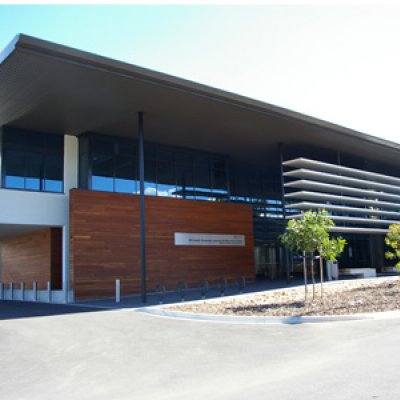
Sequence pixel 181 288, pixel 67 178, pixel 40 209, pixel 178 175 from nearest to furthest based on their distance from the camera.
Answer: pixel 40 209, pixel 67 178, pixel 181 288, pixel 178 175

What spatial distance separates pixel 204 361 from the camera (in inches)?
312

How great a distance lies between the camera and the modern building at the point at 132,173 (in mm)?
19578

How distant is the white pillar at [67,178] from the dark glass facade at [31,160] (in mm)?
263

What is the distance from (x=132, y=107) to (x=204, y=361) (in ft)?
51.6

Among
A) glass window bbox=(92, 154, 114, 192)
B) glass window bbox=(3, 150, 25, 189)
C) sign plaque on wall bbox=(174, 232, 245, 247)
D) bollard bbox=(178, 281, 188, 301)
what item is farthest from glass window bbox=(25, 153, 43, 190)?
bollard bbox=(178, 281, 188, 301)

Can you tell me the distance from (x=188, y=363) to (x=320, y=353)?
227 centimetres

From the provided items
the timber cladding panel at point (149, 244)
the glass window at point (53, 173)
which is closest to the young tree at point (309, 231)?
the timber cladding panel at point (149, 244)

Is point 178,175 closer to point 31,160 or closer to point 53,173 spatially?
point 53,173

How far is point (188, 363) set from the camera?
7836 millimetres

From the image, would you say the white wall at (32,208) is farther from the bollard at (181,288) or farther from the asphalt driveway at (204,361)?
the asphalt driveway at (204,361)

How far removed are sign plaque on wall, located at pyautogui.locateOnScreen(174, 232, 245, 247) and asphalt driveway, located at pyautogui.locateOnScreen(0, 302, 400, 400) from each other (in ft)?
43.5

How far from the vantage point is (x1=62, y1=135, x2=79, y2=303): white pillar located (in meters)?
22.5

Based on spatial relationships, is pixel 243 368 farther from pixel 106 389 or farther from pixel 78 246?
pixel 78 246

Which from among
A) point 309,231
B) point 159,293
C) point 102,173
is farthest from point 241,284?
point 309,231
